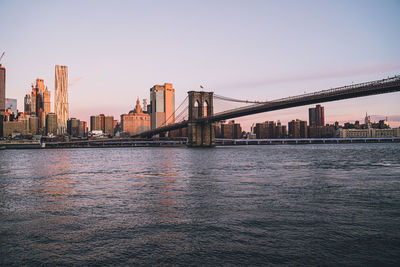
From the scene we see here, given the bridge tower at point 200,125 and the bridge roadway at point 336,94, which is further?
the bridge tower at point 200,125

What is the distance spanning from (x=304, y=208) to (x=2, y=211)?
1059 centimetres

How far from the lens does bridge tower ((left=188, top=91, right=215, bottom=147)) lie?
93.4m

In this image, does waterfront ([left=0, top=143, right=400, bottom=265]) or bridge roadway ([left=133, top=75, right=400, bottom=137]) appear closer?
waterfront ([left=0, top=143, right=400, bottom=265])

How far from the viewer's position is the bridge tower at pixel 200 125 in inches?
3679

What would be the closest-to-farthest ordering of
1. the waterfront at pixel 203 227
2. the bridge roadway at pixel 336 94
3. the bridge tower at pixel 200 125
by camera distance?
the waterfront at pixel 203 227 < the bridge roadway at pixel 336 94 < the bridge tower at pixel 200 125

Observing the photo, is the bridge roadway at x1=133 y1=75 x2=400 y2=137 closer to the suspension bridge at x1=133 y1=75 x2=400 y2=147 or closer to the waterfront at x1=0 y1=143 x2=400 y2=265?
the suspension bridge at x1=133 y1=75 x2=400 y2=147

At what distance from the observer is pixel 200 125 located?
313 feet

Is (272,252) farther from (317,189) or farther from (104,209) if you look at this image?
(317,189)

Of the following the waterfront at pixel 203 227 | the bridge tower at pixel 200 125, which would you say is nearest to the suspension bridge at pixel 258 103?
the bridge tower at pixel 200 125

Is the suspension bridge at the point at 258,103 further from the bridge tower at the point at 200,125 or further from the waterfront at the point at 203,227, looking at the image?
the waterfront at the point at 203,227

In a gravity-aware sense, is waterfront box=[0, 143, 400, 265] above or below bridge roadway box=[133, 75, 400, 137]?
below

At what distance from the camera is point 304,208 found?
10.9m

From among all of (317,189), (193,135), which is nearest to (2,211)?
(317,189)

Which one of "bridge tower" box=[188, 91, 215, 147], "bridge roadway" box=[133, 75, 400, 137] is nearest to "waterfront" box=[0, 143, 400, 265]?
"bridge roadway" box=[133, 75, 400, 137]
